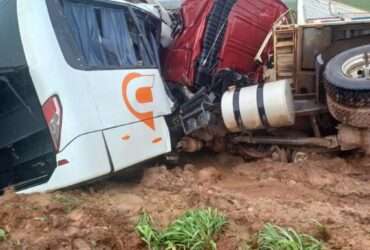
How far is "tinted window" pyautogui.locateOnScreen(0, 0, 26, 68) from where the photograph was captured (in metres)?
4.57

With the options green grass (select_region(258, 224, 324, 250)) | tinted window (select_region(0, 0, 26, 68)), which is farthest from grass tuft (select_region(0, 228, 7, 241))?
green grass (select_region(258, 224, 324, 250))

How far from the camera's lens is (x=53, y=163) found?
459 cm

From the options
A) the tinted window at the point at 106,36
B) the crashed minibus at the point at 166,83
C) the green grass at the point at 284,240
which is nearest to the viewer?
the green grass at the point at 284,240

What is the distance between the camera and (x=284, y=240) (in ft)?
10.8

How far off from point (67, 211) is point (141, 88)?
1.49m

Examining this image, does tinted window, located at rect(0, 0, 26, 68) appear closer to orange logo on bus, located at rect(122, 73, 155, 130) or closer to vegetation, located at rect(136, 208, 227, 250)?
orange logo on bus, located at rect(122, 73, 155, 130)

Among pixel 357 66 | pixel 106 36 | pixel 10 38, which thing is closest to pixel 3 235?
pixel 10 38

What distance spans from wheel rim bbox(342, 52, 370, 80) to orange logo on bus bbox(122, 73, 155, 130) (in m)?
1.71

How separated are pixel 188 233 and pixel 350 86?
216 cm

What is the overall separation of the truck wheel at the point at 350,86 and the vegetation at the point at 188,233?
1836mm

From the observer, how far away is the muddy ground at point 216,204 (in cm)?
360

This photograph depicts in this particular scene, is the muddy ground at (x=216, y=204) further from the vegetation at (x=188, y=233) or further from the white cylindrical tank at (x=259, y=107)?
the white cylindrical tank at (x=259, y=107)

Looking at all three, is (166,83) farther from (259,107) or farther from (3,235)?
(3,235)

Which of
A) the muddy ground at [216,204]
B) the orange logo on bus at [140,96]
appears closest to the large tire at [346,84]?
the muddy ground at [216,204]
